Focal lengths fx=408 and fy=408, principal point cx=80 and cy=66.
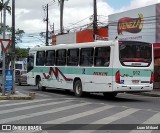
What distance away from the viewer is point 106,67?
777 inches

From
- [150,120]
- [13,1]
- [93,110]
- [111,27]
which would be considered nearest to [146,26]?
[111,27]

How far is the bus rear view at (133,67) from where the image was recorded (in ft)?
63.4

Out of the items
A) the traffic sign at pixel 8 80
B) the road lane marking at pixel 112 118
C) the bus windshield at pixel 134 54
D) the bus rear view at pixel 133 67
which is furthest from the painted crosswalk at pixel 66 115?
the traffic sign at pixel 8 80

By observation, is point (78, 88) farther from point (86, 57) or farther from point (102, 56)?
point (102, 56)

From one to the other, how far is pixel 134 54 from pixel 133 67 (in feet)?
2.08

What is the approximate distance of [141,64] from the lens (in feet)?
65.4

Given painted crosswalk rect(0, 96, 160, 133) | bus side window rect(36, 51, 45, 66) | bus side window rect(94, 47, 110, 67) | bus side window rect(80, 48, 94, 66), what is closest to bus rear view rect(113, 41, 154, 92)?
bus side window rect(94, 47, 110, 67)

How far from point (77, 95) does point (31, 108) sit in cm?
712

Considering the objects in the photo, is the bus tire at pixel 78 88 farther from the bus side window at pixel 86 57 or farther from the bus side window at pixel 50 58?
the bus side window at pixel 50 58

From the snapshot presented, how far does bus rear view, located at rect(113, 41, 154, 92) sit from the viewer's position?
1931cm

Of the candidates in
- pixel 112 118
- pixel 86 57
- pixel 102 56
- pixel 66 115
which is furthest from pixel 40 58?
pixel 112 118

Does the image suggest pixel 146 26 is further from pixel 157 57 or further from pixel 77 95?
pixel 77 95

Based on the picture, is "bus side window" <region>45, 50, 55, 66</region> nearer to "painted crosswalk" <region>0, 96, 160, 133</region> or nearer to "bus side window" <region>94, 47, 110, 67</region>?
"bus side window" <region>94, 47, 110, 67</region>

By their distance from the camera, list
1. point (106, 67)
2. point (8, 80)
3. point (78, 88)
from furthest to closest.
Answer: point (78, 88), point (8, 80), point (106, 67)
